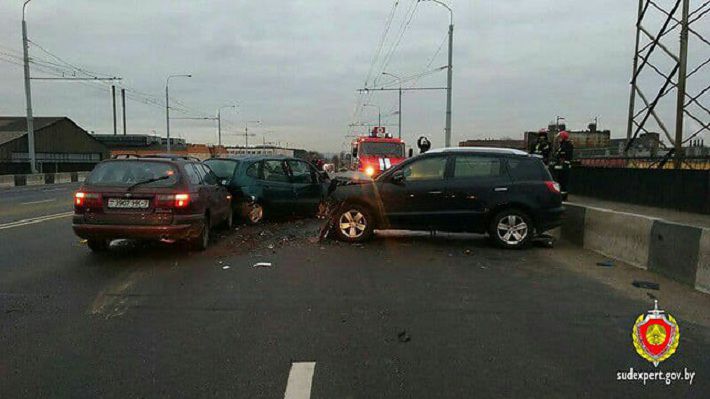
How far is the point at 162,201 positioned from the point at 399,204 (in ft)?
12.6

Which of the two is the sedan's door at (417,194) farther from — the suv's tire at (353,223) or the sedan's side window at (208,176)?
the sedan's side window at (208,176)

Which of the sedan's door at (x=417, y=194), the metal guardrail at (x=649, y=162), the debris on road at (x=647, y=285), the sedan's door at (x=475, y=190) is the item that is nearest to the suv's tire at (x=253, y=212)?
the sedan's door at (x=417, y=194)

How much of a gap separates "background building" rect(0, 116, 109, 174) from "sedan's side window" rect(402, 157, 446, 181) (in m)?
43.2


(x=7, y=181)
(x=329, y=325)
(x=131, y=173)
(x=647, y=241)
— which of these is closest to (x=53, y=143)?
(x=7, y=181)

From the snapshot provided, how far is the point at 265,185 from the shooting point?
1138 centimetres

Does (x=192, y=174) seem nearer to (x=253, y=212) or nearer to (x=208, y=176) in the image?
(x=208, y=176)

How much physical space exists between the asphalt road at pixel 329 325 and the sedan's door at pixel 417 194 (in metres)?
1.01

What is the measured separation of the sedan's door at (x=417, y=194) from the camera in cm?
913

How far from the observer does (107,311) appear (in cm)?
525

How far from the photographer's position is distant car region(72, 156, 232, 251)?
24.9 ft

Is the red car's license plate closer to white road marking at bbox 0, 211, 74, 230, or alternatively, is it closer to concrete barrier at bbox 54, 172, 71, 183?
white road marking at bbox 0, 211, 74, 230

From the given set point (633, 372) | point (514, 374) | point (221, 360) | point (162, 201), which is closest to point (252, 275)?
point (162, 201)

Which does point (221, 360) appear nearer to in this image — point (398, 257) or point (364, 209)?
point (398, 257)

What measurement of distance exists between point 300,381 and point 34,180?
35436 mm
